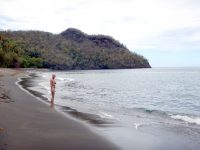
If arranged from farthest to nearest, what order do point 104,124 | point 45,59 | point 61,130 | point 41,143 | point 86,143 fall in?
point 45,59
point 104,124
point 61,130
point 86,143
point 41,143

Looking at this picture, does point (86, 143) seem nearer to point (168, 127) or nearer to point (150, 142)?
point (150, 142)

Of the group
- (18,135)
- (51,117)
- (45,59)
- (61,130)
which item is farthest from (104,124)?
(45,59)

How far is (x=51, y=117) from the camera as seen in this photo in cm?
1340

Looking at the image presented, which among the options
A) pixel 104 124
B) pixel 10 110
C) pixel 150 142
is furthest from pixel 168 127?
pixel 10 110

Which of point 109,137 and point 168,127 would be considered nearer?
point 109,137

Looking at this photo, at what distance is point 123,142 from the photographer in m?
9.96

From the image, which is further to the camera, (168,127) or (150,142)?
(168,127)

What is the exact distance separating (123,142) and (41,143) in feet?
8.69

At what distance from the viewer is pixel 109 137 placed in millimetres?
10516

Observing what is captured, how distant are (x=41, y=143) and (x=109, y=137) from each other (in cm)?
267

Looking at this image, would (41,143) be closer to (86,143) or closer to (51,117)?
(86,143)

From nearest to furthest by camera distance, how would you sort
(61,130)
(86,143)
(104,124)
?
1. (86,143)
2. (61,130)
3. (104,124)

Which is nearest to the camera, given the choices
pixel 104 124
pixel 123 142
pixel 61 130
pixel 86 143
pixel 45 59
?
pixel 86 143

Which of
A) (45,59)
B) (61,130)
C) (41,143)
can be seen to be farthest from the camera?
(45,59)
